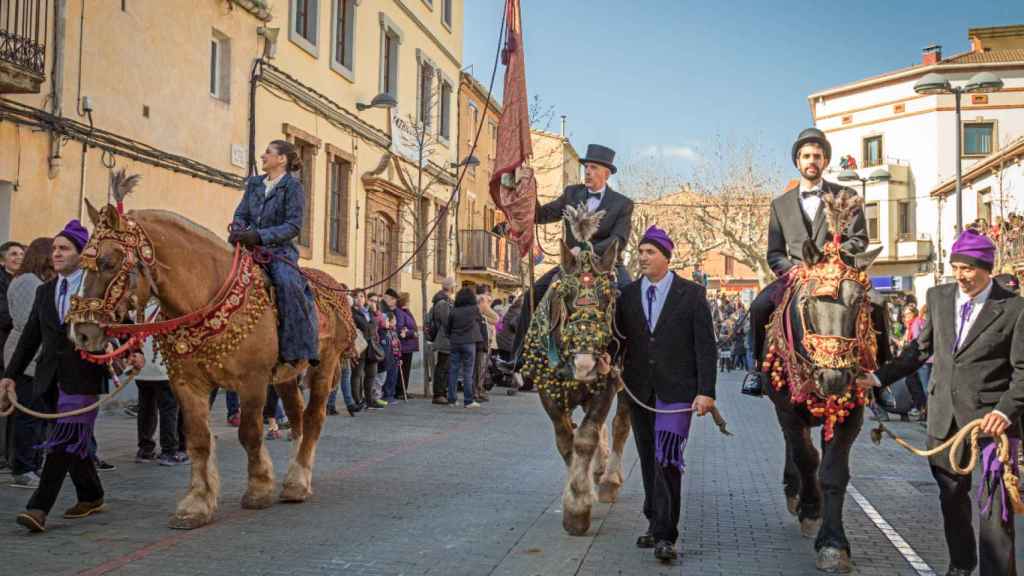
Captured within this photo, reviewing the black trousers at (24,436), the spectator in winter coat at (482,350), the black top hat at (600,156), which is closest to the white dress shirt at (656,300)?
the black top hat at (600,156)

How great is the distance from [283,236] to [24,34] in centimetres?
741

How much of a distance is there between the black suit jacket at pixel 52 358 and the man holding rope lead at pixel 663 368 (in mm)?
3642

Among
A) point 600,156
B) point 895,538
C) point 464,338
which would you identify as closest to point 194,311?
point 600,156

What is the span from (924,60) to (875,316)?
174 feet

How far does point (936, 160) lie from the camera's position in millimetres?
49969

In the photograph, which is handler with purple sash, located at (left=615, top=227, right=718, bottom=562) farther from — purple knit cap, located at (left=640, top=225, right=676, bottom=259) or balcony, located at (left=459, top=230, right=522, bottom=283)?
balcony, located at (left=459, top=230, right=522, bottom=283)

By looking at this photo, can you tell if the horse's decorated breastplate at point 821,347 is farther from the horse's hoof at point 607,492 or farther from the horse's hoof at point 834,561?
the horse's hoof at point 607,492

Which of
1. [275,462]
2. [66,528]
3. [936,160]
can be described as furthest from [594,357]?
[936,160]

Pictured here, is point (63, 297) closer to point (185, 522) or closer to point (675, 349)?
point (185, 522)

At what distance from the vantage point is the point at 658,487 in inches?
243

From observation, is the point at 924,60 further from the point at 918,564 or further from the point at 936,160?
the point at 918,564

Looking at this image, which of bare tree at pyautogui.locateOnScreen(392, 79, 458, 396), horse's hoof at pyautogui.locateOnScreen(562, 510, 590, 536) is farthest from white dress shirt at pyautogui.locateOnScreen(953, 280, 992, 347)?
bare tree at pyautogui.locateOnScreen(392, 79, 458, 396)

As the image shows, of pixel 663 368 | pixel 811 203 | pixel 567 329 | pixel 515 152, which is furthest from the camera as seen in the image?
pixel 515 152

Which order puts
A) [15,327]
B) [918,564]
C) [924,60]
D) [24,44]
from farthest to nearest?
[924,60] → [24,44] → [15,327] → [918,564]
